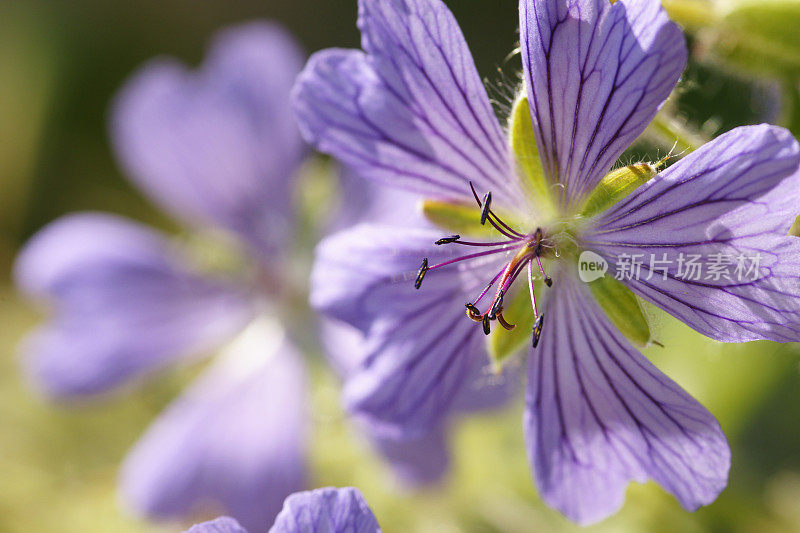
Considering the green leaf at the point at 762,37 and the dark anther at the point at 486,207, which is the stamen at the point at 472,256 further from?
the green leaf at the point at 762,37

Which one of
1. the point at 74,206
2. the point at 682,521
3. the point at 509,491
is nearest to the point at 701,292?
the point at 682,521

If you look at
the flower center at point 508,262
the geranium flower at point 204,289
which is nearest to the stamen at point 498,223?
the flower center at point 508,262

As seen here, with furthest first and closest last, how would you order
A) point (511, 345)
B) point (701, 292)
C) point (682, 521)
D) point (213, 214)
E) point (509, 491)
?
point (213, 214), point (509, 491), point (682, 521), point (511, 345), point (701, 292)

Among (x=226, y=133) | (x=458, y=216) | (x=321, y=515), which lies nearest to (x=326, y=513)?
(x=321, y=515)

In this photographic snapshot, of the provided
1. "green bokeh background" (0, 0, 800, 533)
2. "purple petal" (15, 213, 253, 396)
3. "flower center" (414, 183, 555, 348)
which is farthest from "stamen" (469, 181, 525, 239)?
"purple petal" (15, 213, 253, 396)

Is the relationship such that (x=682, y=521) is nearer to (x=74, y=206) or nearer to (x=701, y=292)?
(x=701, y=292)

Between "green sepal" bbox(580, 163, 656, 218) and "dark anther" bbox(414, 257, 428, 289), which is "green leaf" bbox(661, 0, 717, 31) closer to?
"green sepal" bbox(580, 163, 656, 218)
